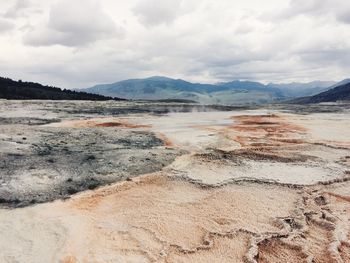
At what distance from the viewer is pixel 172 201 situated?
32.9 ft

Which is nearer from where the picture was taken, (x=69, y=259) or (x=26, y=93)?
(x=69, y=259)

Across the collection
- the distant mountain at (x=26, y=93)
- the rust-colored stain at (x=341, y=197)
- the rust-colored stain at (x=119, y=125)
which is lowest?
the rust-colored stain at (x=341, y=197)

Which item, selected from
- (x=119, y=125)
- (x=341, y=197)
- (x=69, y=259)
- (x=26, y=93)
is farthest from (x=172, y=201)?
(x=26, y=93)

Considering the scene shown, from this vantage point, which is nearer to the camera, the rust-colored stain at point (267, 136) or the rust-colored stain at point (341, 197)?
the rust-colored stain at point (341, 197)

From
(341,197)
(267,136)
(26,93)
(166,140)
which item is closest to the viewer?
(341,197)

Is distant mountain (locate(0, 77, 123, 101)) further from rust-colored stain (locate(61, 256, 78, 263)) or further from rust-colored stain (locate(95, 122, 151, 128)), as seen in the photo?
rust-colored stain (locate(61, 256, 78, 263))

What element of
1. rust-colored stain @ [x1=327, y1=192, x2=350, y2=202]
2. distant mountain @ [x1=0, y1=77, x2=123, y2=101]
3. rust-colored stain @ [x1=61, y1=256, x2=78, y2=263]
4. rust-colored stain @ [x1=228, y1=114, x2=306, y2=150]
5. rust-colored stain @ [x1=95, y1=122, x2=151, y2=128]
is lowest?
rust-colored stain @ [x1=61, y1=256, x2=78, y2=263]

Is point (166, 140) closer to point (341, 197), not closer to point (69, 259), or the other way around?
point (341, 197)

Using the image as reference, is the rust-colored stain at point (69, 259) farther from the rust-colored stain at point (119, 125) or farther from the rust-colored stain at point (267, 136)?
the rust-colored stain at point (119, 125)

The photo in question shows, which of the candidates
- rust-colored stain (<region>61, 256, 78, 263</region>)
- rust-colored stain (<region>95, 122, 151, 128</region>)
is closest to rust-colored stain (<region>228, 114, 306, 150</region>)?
rust-colored stain (<region>95, 122, 151, 128</region>)

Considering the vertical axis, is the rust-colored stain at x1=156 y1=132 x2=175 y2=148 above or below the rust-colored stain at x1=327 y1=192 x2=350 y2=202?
above

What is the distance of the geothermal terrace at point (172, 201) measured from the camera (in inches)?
297

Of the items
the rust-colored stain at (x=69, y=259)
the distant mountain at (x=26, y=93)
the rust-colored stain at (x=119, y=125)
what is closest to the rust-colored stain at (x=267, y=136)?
the rust-colored stain at (x=119, y=125)

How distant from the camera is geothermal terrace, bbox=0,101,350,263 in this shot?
24.7ft
